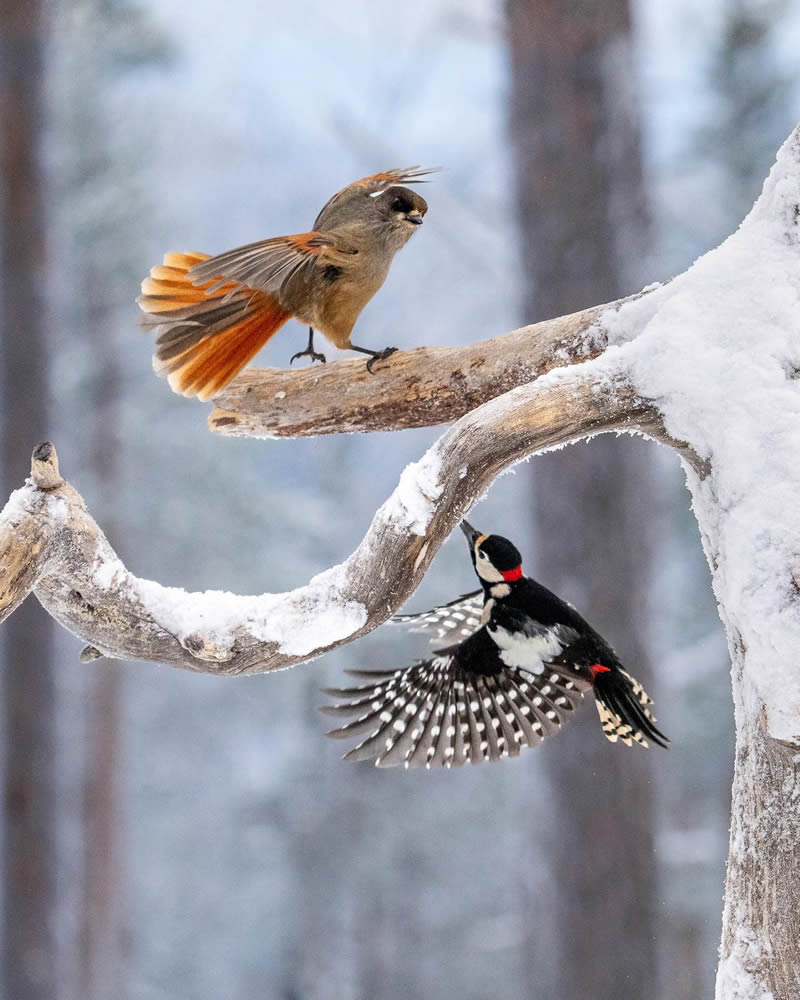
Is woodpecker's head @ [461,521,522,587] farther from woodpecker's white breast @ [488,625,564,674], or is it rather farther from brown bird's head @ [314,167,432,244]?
brown bird's head @ [314,167,432,244]

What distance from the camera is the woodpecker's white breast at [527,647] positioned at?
1442 mm

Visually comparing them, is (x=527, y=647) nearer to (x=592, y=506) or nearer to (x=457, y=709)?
(x=457, y=709)

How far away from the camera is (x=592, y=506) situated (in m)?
2.95

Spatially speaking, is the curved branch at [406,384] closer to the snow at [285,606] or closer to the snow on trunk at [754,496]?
the snow on trunk at [754,496]

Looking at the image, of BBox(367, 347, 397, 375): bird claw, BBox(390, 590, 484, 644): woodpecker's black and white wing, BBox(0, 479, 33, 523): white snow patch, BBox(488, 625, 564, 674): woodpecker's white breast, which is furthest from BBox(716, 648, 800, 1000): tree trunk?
BBox(0, 479, 33, 523): white snow patch

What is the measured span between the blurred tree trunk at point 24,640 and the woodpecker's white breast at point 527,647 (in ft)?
9.99

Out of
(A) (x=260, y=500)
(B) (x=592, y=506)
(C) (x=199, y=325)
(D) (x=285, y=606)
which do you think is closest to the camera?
(D) (x=285, y=606)

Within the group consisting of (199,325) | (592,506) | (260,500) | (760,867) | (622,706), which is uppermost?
(260,500)

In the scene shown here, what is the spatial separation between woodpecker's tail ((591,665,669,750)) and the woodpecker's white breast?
7 centimetres

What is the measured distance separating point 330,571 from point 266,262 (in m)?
0.46

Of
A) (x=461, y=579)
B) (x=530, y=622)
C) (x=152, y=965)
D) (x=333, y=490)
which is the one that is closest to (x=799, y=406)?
(x=530, y=622)

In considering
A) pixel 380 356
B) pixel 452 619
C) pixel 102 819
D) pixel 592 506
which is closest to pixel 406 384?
pixel 380 356

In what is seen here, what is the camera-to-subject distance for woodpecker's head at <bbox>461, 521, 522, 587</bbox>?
1372 millimetres

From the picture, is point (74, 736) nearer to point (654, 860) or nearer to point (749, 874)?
point (654, 860)
